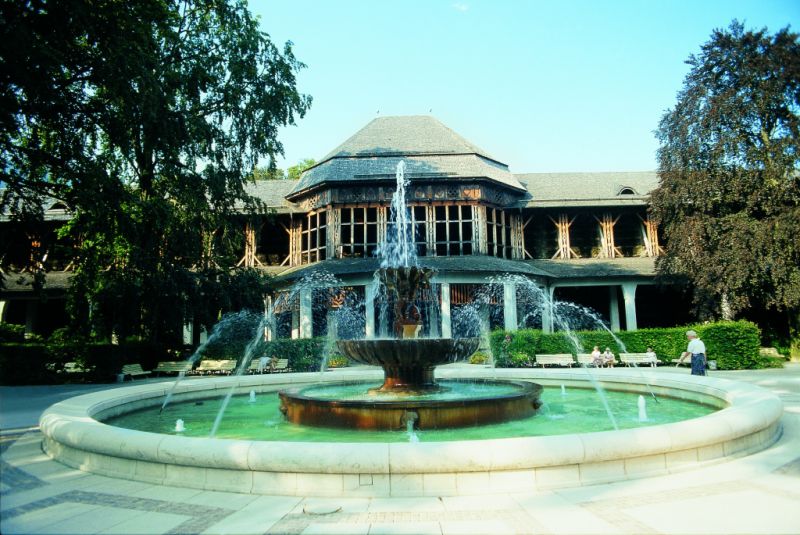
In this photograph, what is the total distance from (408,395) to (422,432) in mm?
1942

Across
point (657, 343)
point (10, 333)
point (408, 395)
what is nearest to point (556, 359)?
point (657, 343)

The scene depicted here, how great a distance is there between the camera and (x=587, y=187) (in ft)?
105

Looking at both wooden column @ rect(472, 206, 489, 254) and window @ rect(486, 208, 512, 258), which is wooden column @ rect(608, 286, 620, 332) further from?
wooden column @ rect(472, 206, 489, 254)

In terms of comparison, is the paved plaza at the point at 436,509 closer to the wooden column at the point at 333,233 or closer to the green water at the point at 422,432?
the green water at the point at 422,432

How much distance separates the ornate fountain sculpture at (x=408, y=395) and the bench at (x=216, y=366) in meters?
11.9

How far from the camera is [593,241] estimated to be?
32312 millimetres

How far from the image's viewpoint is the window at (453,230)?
Answer: 26500 millimetres

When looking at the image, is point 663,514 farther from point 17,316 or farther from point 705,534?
point 17,316

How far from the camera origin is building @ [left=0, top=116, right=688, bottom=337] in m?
25.4

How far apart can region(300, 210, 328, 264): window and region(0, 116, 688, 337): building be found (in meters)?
0.06

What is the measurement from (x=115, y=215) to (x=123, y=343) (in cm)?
781

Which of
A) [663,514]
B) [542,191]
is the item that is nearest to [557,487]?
[663,514]

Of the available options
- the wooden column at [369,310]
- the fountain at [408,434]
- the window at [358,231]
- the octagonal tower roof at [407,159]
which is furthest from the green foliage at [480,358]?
the fountain at [408,434]

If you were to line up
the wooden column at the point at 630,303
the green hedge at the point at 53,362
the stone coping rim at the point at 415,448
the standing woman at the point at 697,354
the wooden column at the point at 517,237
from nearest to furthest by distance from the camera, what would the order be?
the stone coping rim at the point at 415,448 < the standing woman at the point at 697,354 < the green hedge at the point at 53,362 < the wooden column at the point at 630,303 < the wooden column at the point at 517,237
